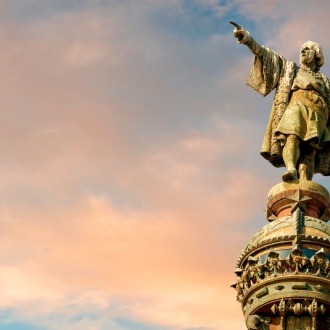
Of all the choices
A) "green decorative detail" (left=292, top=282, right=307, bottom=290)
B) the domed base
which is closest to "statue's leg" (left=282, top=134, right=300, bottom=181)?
the domed base

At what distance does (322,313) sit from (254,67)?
8800 millimetres

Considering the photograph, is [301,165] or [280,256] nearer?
[280,256]

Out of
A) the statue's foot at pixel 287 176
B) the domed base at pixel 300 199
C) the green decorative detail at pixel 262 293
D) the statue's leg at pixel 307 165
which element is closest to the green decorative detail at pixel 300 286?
the green decorative detail at pixel 262 293

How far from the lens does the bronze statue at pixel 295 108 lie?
88.5ft

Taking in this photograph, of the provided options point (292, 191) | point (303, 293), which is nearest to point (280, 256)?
point (303, 293)

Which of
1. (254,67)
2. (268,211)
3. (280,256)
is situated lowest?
(280,256)

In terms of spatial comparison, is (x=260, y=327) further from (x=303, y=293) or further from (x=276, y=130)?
(x=276, y=130)

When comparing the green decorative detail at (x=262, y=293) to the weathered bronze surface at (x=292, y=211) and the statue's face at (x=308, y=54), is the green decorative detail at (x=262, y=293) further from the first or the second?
the statue's face at (x=308, y=54)

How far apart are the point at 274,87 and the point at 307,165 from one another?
2.80m

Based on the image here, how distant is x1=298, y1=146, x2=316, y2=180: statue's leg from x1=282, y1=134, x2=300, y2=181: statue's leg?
0.34 metres

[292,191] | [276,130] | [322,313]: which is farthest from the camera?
[276,130]

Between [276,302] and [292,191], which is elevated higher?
[292,191]

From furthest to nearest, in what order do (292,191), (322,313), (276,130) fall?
(276,130) < (292,191) < (322,313)

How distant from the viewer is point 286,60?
28.6 metres
